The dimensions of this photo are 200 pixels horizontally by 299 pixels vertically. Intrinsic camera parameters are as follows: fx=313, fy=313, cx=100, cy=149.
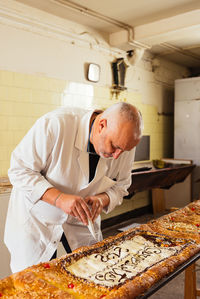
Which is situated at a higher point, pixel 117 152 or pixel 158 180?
pixel 117 152

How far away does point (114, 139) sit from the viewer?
1614 millimetres

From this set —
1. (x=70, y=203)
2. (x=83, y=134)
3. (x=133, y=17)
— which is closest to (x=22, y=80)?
(x=133, y=17)

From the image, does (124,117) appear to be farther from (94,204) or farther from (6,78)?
(6,78)

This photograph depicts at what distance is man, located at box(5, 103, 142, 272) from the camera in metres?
1.75

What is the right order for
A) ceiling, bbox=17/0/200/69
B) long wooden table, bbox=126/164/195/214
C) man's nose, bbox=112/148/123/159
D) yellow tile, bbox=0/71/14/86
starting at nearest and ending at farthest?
man's nose, bbox=112/148/123/159
yellow tile, bbox=0/71/14/86
ceiling, bbox=17/0/200/69
long wooden table, bbox=126/164/195/214

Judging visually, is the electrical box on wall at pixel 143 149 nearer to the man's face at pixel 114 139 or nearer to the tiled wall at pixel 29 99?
the tiled wall at pixel 29 99

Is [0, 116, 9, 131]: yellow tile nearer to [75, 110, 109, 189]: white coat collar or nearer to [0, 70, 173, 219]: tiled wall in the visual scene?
[0, 70, 173, 219]: tiled wall

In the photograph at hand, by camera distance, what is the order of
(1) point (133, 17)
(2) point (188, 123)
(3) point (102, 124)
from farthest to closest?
(2) point (188, 123) → (1) point (133, 17) → (3) point (102, 124)

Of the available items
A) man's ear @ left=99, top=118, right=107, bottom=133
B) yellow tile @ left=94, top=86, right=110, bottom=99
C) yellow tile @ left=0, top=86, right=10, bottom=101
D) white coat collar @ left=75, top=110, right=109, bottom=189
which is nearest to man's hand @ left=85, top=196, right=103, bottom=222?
white coat collar @ left=75, top=110, right=109, bottom=189

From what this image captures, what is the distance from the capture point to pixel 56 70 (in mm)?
4273

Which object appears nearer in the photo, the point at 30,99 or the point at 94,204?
the point at 94,204

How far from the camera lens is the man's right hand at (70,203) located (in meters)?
1.67

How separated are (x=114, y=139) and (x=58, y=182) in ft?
1.60

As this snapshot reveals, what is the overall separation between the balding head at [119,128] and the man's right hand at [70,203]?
0.30 metres
